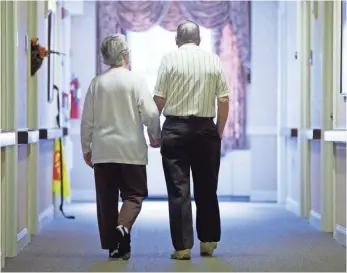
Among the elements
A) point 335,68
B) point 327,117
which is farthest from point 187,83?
point 327,117

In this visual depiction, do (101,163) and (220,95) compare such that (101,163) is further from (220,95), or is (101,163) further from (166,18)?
(166,18)

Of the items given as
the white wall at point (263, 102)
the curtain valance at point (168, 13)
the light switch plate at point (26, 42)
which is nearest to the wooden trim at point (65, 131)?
the curtain valance at point (168, 13)

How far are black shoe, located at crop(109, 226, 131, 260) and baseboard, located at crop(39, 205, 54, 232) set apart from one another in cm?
160

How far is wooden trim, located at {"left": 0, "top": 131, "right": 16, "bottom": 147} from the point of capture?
392 cm

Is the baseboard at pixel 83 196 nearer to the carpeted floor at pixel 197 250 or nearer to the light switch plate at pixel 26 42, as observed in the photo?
the carpeted floor at pixel 197 250

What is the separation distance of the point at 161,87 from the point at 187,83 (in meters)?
0.15

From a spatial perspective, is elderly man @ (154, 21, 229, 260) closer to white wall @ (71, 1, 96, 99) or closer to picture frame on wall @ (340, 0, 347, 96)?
picture frame on wall @ (340, 0, 347, 96)

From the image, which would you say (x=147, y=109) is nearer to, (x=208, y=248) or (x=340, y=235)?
(x=208, y=248)

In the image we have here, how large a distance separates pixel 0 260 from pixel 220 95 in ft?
4.91

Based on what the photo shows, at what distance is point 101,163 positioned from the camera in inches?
161

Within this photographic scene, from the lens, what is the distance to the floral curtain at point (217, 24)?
8.02m

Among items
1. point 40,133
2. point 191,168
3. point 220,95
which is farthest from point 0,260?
point 40,133

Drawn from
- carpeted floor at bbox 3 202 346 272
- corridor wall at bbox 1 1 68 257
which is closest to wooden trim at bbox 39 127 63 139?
corridor wall at bbox 1 1 68 257

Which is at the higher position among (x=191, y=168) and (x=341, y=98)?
(x=341, y=98)
